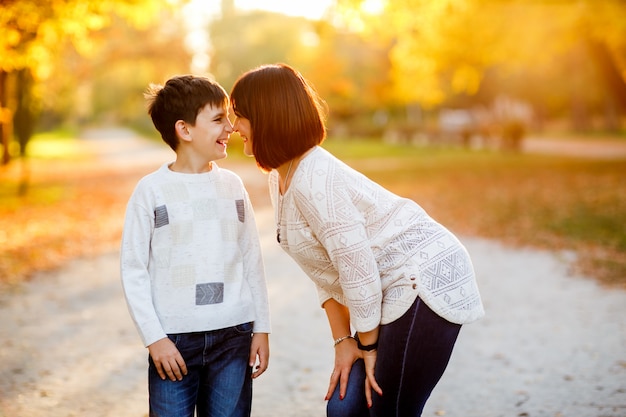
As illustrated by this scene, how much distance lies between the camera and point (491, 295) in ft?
22.1

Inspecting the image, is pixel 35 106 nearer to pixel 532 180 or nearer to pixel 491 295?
pixel 532 180

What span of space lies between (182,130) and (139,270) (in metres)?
0.55

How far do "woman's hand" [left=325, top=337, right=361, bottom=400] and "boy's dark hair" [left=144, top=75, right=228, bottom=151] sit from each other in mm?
1007

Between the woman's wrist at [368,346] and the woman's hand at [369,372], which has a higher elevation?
the woman's wrist at [368,346]

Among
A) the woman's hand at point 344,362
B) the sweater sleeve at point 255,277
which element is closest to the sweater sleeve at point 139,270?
the sweater sleeve at point 255,277

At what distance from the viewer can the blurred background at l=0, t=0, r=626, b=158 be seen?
13.3m

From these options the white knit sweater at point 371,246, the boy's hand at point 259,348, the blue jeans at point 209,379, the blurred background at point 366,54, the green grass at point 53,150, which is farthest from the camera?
the green grass at point 53,150

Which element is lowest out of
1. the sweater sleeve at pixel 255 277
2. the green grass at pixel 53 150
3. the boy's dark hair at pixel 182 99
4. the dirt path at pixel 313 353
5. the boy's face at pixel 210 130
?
the green grass at pixel 53 150

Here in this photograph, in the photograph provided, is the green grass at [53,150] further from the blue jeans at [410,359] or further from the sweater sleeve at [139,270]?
the blue jeans at [410,359]

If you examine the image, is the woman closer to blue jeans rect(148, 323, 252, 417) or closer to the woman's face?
the woman's face

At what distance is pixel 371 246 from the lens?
2283mm

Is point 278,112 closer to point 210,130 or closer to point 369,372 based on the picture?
point 210,130

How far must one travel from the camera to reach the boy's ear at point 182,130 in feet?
8.18

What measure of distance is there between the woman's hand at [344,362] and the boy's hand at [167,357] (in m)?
0.55
